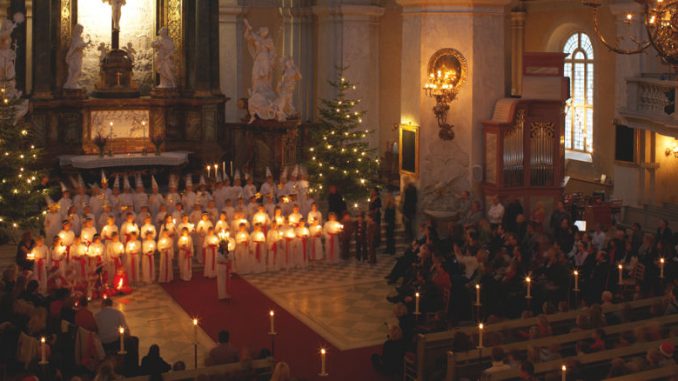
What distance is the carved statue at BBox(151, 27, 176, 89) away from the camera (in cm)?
2658

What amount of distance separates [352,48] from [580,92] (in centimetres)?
715

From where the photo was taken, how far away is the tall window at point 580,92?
30.2 m

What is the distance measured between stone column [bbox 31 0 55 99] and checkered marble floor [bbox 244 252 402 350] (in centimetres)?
874

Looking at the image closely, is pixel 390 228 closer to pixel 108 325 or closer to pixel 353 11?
pixel 353 11

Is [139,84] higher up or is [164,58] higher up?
[164,58]

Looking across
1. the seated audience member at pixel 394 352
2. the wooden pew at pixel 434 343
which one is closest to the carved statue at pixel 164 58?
the seated audience member at pixel 394 352

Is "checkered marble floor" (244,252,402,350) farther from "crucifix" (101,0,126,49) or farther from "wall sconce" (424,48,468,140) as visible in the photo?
"crucifix" (101,0,126,49)

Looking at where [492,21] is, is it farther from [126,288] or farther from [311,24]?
[126,288]

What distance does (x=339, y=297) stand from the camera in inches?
736

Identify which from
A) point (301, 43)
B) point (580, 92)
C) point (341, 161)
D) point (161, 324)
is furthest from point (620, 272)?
point (301, 43)

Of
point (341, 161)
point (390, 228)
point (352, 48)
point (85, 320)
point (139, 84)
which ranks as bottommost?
point (85, 320)

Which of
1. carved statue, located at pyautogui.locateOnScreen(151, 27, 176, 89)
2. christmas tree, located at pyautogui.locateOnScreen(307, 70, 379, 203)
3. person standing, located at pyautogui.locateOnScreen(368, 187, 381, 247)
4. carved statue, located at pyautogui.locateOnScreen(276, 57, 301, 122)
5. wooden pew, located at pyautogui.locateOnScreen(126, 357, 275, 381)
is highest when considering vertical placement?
carved statue, located at pyautogui.locateOnScreen(151, 27, 176, 89)

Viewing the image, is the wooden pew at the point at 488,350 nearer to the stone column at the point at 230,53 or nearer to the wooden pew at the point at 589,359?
the wooden pew at the point at 589,359

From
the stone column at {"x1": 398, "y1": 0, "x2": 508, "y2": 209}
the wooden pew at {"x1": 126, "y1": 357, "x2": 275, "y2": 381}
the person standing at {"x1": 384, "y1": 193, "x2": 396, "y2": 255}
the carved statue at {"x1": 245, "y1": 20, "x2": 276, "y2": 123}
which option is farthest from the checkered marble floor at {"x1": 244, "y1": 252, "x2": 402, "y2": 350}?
the carved statue at {"x1": 245, "y1": 20, "x2": 276, "y2": 123}
